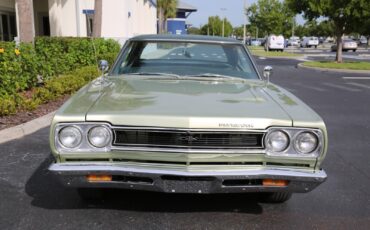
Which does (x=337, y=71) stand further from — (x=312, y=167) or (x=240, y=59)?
(x=312, y=167)

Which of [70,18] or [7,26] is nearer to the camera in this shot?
[70,18]

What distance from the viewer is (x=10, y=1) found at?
24359 mm

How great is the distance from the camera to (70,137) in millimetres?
3303

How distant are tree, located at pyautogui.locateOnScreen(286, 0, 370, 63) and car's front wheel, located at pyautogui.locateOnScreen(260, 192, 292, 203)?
67.9 feet

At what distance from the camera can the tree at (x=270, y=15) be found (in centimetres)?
4838

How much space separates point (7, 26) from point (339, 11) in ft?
60.9

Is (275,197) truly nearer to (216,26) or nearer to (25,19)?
(25,19)

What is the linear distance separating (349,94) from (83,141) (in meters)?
10.6

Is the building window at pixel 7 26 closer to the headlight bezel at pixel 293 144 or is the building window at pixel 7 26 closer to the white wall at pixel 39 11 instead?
the white wall at pixel 39 11

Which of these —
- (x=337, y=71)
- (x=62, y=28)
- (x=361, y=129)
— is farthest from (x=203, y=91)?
(x=62, y=28)

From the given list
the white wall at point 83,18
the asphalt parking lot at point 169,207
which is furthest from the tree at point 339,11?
the asphalt parking lot at point 169,207

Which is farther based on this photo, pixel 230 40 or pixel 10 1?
pixel 10 1

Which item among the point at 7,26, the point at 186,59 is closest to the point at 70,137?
the point at 186,59

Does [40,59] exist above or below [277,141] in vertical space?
above
